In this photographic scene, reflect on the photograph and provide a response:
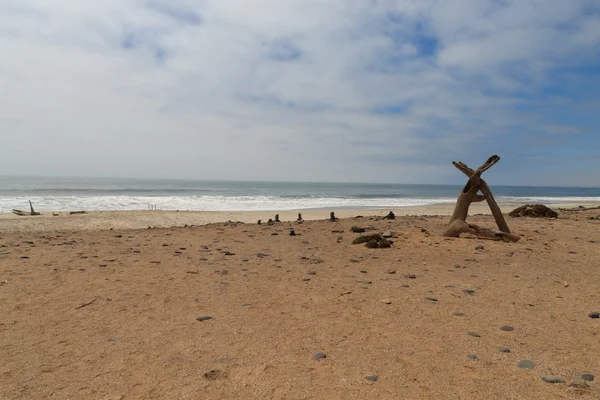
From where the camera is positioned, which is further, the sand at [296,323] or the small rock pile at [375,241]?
the small rock pile at [375,241]

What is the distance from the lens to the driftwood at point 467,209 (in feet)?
32.6

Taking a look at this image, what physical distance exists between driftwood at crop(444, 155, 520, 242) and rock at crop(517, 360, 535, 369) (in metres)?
6.96

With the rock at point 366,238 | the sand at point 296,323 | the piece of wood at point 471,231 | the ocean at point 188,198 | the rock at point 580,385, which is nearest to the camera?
the rock at point 580,385

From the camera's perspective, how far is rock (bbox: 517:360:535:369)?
10.8ft

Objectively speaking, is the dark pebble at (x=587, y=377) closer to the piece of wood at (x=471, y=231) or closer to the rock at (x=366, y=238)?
the rock at (x=366, y=238)

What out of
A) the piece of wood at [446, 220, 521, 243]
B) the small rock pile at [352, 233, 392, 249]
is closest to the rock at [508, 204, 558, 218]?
the piece of wood at [446, 220, 521, 243]

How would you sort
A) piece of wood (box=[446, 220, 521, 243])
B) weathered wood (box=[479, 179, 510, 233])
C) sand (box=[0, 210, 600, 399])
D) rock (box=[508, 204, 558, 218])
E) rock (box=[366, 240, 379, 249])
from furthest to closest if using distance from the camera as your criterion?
rock (box=[508, 204, 558, 218])
weathered wood (box=[479, 179, 510, 233])
piece of wood (box=[446, 220, 521, 243])
rock (box=[366, 240, 379, 249])
sand (box=[0, 210, 600, 399])

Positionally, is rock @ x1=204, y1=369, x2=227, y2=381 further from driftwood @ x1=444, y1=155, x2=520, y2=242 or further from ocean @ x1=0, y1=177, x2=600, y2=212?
ocean @ x1=0, y1=177, x2=600, y2=212

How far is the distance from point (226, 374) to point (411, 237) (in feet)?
25.2

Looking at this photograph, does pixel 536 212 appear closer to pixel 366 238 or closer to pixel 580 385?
pixel 366 238

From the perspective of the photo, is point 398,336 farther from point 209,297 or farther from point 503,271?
point 503,271

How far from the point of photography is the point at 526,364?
3.32 m

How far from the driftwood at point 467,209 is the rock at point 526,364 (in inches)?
274

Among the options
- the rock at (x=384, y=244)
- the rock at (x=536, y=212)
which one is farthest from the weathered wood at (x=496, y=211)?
the rock at (x=536, y=212)
